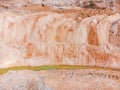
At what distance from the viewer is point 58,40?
823 centimetres

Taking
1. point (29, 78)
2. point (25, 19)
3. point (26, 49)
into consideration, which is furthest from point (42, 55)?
point (29, 78)

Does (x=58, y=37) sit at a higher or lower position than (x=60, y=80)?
higher

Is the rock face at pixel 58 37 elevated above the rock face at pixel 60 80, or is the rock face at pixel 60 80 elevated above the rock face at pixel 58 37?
the rock face at pixel 58 37

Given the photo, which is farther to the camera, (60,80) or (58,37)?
(58,37)

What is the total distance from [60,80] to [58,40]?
120 cm

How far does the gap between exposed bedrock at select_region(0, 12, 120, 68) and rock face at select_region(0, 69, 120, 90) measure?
0.45 m

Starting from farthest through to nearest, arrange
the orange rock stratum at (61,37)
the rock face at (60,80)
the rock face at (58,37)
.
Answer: the rock face at (58,37) → the orange rock stratum at (61,37) → the rock face at (60,80)

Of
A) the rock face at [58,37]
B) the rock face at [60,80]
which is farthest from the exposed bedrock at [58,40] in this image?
the rock face at [60,80]

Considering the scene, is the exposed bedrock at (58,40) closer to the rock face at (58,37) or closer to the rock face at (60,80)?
the rock face at (58,37)

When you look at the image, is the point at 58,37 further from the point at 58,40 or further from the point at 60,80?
the point at 60,80

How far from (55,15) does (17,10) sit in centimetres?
87

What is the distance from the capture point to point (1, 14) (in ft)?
27.7

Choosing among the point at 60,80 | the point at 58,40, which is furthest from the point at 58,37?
the point at 60,80

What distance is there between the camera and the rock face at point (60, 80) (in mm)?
6320
